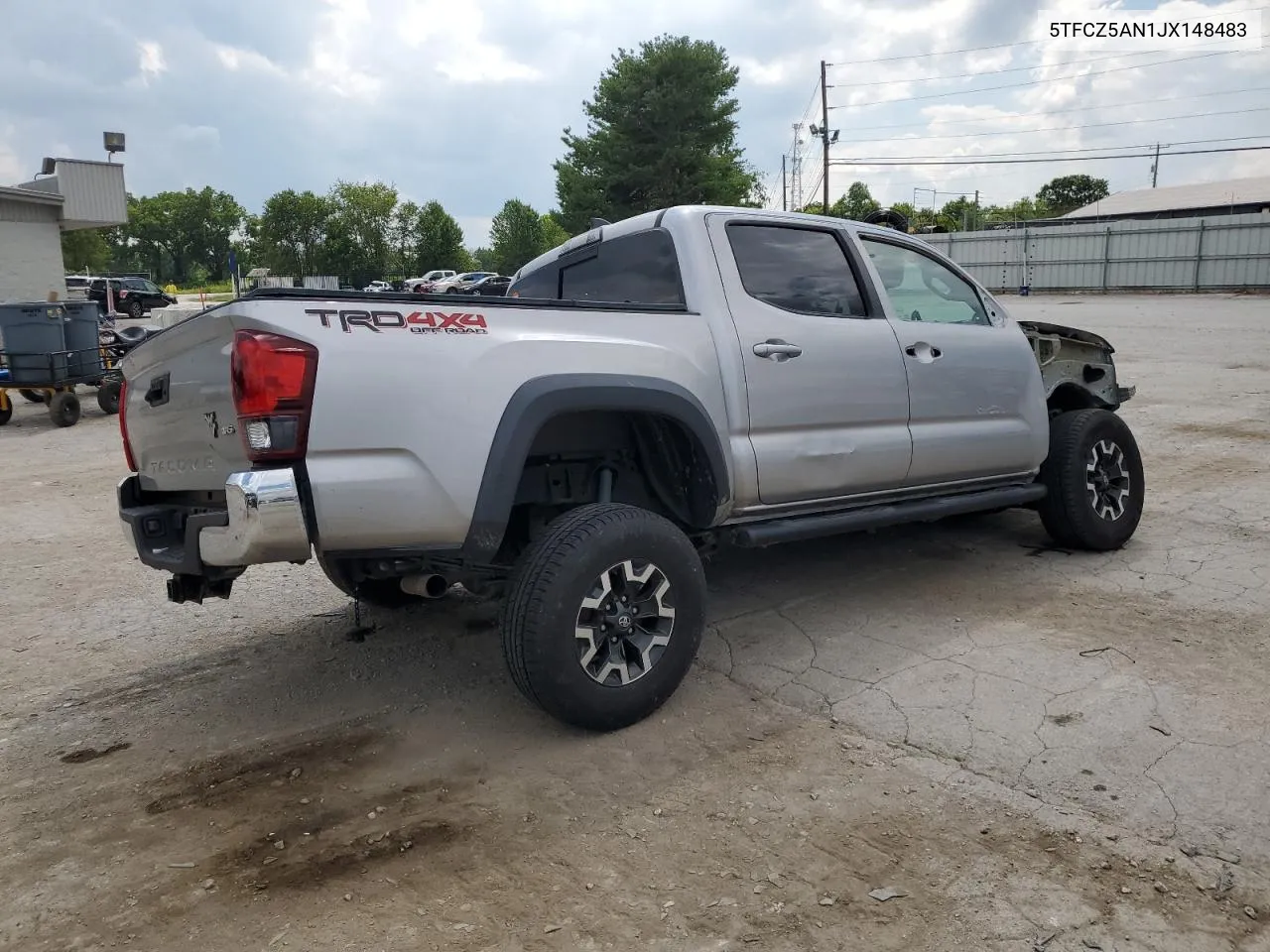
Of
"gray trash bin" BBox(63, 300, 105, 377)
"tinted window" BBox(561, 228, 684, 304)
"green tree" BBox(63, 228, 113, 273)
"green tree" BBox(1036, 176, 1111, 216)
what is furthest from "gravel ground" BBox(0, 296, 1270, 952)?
"green tree" BBox(1036, 176, 1111, 216)

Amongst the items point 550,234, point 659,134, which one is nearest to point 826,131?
point 659,134

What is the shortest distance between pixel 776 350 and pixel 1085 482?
244cm

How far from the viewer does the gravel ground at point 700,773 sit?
7.88 ft

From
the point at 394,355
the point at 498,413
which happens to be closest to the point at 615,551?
the point at 498,413

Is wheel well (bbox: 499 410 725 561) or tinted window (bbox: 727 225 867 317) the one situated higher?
tinted window (bbox: 727 225 867 317)

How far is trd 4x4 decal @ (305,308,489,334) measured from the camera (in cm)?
291

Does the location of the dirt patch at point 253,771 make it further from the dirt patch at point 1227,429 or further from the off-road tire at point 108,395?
the off-road tire at point 108,395

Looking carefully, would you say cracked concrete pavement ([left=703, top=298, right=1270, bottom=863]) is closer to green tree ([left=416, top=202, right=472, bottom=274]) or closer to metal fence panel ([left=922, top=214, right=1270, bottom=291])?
metal fence panel ([left=922, top=214, right=1270, bottom=291])

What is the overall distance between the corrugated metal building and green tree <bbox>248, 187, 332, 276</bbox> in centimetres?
4685

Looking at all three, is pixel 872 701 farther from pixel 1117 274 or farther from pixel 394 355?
pixel 1117 274

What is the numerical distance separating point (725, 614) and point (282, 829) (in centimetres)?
239

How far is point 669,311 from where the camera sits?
12.3 feet

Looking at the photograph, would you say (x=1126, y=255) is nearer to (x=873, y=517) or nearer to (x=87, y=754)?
(x=873, y=517)

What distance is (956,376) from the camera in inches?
184
